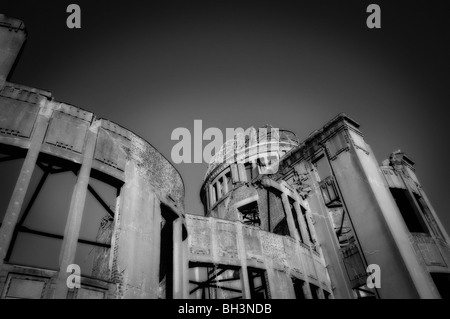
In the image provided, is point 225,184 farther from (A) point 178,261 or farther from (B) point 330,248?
(A) point 178,261

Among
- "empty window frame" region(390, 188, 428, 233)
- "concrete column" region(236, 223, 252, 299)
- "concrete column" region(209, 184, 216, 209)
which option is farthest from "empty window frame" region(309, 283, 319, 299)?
"concrete column" region(209, 184, 216, 209)

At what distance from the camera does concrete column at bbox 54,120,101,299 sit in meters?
6.52

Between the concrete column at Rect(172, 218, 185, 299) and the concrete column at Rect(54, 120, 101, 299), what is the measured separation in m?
3.52

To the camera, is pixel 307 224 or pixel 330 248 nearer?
pixel 330 248

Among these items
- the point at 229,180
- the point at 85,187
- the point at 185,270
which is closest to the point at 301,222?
the point at 185,270

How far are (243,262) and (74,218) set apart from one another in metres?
7.46

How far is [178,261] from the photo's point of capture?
996 centimetres

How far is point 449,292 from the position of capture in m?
15.8

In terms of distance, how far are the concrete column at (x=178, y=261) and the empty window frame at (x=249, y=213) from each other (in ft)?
35.8

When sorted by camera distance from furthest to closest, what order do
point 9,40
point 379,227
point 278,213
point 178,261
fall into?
point 278,213 < point 379,227 < point 178,261 < point 9,40

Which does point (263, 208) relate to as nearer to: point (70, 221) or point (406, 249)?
point (406, 249)
